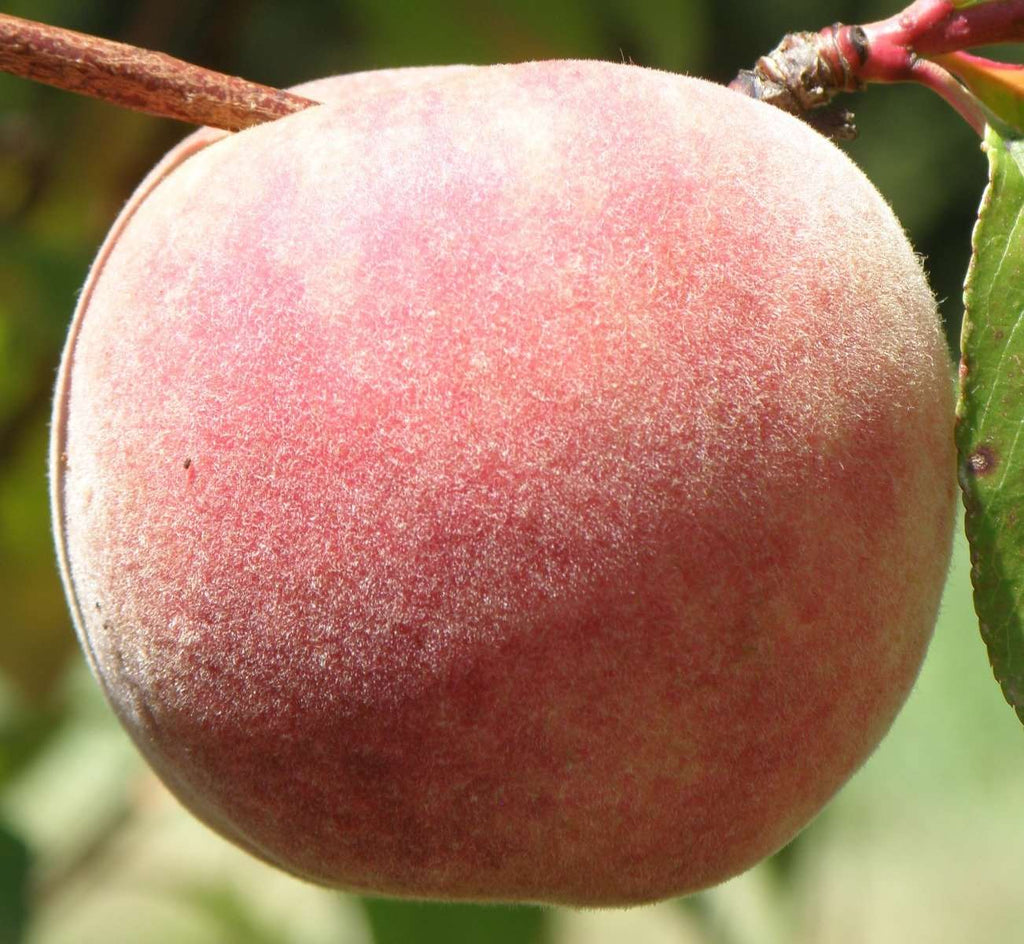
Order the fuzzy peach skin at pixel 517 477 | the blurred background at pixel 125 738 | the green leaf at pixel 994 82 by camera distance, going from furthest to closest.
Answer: the blurred background at pixel 125 738 → the green leaf at pixel 994 82 → the fuzzy peach skin at pixel 517 477

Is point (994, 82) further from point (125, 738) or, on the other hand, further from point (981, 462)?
point (125, 738)

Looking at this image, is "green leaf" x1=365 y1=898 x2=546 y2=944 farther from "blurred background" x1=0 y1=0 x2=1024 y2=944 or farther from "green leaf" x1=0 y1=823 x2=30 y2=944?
"green leaf" x1=0 y1=823 x2=30 y2=944

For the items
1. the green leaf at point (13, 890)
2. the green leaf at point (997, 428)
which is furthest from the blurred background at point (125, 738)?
the green leaf at point (997, 428)

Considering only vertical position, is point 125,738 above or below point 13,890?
below

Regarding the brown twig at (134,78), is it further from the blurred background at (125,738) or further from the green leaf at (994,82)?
the blurred background at (125,738)

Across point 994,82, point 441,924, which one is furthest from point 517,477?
point 441,924

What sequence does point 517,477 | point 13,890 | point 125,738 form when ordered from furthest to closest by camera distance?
point 125,738
point 13,890
point 517,477

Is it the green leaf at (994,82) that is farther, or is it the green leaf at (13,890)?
the green leaf at (13,890)
